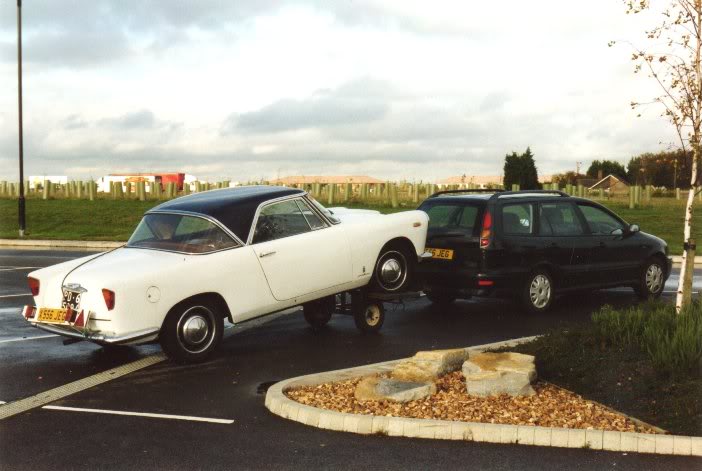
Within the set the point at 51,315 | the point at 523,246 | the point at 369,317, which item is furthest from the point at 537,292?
the point at 51,315

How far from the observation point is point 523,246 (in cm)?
1263

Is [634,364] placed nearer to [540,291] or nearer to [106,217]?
[540,291]

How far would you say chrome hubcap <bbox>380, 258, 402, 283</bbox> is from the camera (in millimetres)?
11094

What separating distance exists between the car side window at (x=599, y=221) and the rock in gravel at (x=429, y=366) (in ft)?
20.1

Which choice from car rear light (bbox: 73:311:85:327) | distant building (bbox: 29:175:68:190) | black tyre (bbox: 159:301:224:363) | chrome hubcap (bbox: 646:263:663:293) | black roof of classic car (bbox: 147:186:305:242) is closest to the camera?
car rear light (bbox: 73:311:85:327)

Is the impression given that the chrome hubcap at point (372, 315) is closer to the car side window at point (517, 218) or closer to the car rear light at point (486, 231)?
the car rear light at point (486, 231)

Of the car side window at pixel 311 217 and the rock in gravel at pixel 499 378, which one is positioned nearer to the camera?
the rock in gravel at pixel 499 378

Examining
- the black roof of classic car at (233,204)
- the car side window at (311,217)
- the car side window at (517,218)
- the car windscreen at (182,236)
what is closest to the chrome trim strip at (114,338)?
Answer: the car windscreen at (182,236)

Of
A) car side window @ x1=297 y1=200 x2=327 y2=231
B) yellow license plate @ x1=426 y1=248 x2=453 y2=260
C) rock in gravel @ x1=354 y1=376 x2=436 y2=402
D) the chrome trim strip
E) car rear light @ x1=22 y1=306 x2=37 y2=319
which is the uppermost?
car side window @ x1=297 y1=200 x2=327 y2=231

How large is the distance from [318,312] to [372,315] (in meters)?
0.87

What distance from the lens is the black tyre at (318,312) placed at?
1180 cm

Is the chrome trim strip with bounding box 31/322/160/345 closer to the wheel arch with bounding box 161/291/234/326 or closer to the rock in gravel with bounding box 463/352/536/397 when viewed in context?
the wheel arch with bounding box 161/291/234/326

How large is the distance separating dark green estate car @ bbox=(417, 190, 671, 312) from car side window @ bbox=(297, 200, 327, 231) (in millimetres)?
2500

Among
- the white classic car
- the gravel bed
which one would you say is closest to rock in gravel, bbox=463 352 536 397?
the gravel bed
